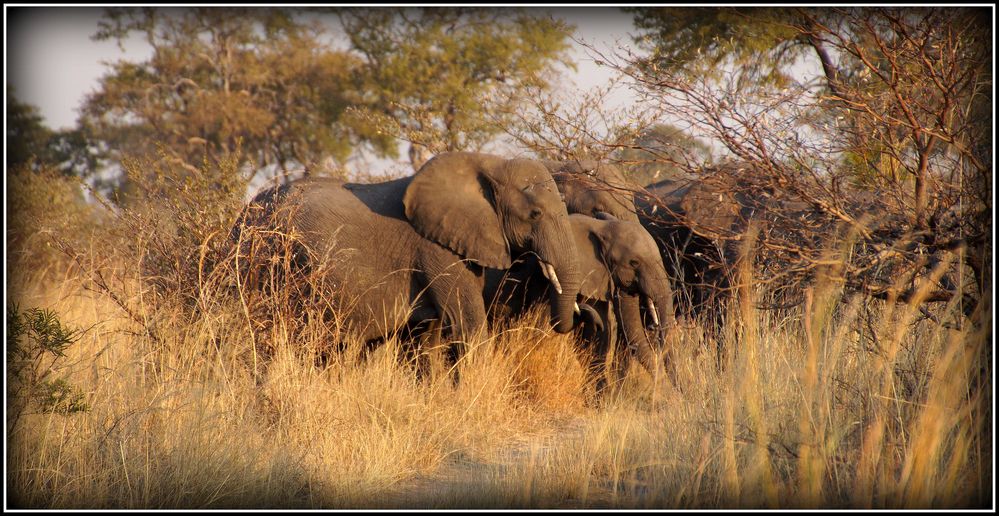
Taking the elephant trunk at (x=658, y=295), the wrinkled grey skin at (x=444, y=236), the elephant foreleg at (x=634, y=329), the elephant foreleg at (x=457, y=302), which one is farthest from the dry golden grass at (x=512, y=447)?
the elephant trunk at (x=658, y=295)

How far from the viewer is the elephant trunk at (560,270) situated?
8.57 m

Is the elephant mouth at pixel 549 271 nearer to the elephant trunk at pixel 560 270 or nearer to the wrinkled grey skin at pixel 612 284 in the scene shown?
the elephant trunk at pixel 560 270

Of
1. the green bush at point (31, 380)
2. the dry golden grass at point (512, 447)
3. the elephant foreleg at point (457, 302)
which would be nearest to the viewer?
the dry golden grass at point (512, 447)

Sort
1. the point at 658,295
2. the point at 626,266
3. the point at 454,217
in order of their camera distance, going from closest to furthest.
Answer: the point at 454,217 < the point at 658,295 < the point at 626,266

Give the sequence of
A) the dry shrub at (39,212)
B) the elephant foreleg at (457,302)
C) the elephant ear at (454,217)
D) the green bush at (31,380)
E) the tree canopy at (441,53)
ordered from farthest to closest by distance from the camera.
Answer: the tree canopy at (441,53), the dry shrub at (39,212), the elephant ear at (454,217), the elephant foreleg at (457,302), the green bush at (31,380)

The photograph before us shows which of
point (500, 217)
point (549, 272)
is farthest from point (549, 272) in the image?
point (500, 217)

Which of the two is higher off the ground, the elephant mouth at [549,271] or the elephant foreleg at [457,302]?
the elephant mouth at [549,271]

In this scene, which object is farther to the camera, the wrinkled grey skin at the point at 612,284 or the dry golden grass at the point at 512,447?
the wrinkled grey skin at the point at 612,284

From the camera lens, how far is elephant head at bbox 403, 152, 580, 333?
8.59m

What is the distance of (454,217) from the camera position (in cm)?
871

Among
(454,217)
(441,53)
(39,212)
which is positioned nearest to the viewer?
(454,217)

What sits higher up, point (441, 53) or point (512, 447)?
point (441, 53)

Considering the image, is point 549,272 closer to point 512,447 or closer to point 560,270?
point 560,270

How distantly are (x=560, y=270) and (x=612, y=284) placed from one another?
2.44ft
